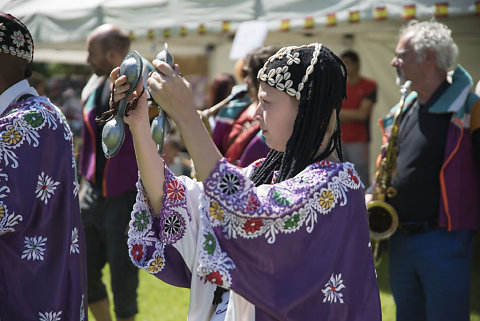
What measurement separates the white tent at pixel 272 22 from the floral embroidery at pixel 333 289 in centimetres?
365

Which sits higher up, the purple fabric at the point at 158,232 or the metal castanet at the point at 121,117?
the metal castanet at the point at 121,117

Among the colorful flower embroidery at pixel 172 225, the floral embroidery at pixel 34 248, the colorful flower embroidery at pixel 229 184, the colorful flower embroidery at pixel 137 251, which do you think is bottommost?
the floral embroidery at pixel 34 248

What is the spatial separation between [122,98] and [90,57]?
2.75 metres

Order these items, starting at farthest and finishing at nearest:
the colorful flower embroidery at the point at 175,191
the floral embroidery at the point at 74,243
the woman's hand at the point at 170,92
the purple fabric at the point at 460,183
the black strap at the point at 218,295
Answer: the purple fabric at the point at 460,183, the floral embroidery at the point at 74,243, the black strap at the point at 218,295, the colorful flower embroidery at the point at 175,191, the woman's hand at the point at 170,92

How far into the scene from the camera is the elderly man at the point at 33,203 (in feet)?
7.61

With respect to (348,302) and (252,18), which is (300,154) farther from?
(252,18)

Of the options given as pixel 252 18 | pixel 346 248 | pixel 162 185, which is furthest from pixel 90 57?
pixel 346 248

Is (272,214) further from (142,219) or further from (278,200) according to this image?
(142,219)

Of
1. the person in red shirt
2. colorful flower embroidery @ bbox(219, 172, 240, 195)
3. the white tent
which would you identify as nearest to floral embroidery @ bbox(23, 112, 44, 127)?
colorful flower embroidery @ bbox(219, 172, 240, 195)

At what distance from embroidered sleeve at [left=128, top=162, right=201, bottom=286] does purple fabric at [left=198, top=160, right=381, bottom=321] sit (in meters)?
0.20

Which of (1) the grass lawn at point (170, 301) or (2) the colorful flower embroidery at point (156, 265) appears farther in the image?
(1) the grass lawn at point (170, 301)

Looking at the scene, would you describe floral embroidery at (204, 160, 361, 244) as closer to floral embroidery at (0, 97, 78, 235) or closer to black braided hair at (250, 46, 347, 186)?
black braided hair at (250, 46, 347, 186)

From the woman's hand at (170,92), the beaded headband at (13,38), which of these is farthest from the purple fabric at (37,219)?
the woman's hand at (170,92)

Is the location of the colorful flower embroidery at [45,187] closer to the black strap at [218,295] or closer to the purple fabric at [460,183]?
the black strap at [218,295]
